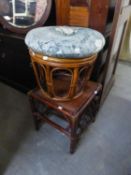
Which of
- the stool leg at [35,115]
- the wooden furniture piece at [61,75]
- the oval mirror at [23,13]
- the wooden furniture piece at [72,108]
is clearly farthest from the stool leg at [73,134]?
the oval mirror at [23,13]

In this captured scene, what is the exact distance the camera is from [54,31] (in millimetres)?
973

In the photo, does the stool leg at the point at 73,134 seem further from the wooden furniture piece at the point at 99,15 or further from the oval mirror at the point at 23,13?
the oval mirror at the point at 23,13

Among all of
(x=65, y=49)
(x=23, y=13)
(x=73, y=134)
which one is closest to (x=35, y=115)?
(x=73, y=134)

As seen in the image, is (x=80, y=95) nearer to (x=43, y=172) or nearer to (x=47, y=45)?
(x=47, y=45)

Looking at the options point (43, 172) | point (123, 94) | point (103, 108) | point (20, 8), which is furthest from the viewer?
point (123, 94)

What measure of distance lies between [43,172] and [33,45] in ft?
2.67

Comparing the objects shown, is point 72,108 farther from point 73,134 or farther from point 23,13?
point 23,13

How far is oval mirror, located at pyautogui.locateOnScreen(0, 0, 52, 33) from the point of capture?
123 centimetres

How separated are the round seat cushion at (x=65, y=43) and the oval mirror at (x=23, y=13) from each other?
369 millimetres

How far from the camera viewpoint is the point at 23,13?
129 centimetres

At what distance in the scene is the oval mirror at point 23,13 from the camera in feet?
4.02

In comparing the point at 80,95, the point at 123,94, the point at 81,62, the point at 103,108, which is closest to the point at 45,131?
the point at 80,95

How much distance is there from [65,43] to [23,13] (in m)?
0.69

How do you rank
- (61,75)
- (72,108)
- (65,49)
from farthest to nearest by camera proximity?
(61,75) → (72,108) → (65,49)
